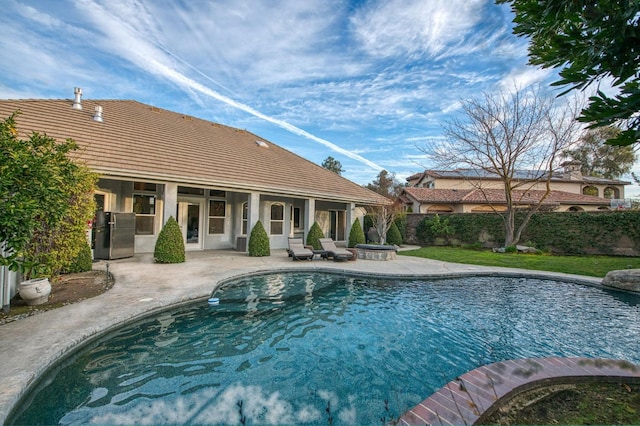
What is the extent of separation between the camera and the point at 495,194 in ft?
88.2

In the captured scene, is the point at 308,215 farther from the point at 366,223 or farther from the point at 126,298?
the point at 126,298

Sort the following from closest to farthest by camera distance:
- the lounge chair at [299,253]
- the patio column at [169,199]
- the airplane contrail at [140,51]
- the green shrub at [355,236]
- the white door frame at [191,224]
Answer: the airplane contrail at [140,51] < the patio column at [169,199] < the lounge chair at [299,253] < the white door frame at [191,224] < the green shrub at [355,236]

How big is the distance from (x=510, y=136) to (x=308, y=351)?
20.1 m

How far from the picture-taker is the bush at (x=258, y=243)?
1273 cm

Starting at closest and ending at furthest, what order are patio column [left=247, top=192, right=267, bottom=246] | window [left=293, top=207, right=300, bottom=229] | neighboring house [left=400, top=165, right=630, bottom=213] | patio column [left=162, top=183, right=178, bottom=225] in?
patio column [left=162, top=183, right=178, bottom=225], patio column [left=247, top=192, right=267, bottom=246], window [left=293, top=207, right=300, bottom=229], neighboring house [left=400, top=165, right=630, bottom=213]

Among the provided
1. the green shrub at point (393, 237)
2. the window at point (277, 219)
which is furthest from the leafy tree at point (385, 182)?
the window at point (277, 219)

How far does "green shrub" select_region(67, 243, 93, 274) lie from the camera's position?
837 centimetres

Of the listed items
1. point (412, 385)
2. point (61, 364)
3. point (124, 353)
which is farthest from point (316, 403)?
point (61, 364)

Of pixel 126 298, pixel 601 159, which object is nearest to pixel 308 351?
pixel 126 298

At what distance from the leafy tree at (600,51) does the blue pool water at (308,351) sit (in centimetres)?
361

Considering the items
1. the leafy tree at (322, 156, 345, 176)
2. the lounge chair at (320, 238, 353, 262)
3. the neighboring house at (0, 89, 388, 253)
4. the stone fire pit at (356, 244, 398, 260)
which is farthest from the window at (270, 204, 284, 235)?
the leafy tree at (322, 156, 345, 176)

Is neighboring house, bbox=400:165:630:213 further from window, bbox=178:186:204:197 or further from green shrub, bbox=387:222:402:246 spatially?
window, bbox=178:186:204:197

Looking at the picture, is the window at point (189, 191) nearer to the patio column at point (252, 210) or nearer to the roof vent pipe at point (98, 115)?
the patio column at point (252, 210)

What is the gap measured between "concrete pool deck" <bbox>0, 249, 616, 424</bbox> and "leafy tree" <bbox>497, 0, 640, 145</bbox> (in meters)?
6.38
